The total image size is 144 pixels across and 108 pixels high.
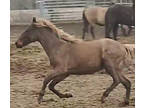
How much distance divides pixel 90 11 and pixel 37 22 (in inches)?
283

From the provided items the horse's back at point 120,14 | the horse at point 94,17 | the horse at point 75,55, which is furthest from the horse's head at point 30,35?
the horse at point 94,17

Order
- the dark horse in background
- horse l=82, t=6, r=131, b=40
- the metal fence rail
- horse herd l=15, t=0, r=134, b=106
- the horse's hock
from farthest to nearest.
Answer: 1. the horse's hock
2. the metal fence rail
3. horse l=82, t=6, r=131, b=40
4. the dark horse in background
5. horse herd l=15, t=0, r=134, b=106

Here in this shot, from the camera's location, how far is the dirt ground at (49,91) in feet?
15.1

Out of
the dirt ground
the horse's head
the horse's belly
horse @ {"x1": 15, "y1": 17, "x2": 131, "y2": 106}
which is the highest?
the horse's head

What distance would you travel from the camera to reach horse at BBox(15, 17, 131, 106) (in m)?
4.47

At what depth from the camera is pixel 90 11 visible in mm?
Answer: 11664

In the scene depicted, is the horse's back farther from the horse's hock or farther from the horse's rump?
the horse's hock

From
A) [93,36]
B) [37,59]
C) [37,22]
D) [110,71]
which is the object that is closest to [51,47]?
[37,22]

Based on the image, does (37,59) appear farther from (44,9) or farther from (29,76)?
(44,9)

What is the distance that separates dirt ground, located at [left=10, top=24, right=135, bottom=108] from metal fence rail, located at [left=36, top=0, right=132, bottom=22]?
645 cm

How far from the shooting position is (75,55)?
4508mm

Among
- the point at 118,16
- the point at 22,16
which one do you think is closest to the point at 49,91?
the point at 118,16

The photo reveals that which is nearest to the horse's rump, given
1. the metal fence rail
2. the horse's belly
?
the metal fence rail

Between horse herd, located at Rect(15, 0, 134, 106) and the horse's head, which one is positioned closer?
horse herd, located at Rect(15, 0, 134, 106)
